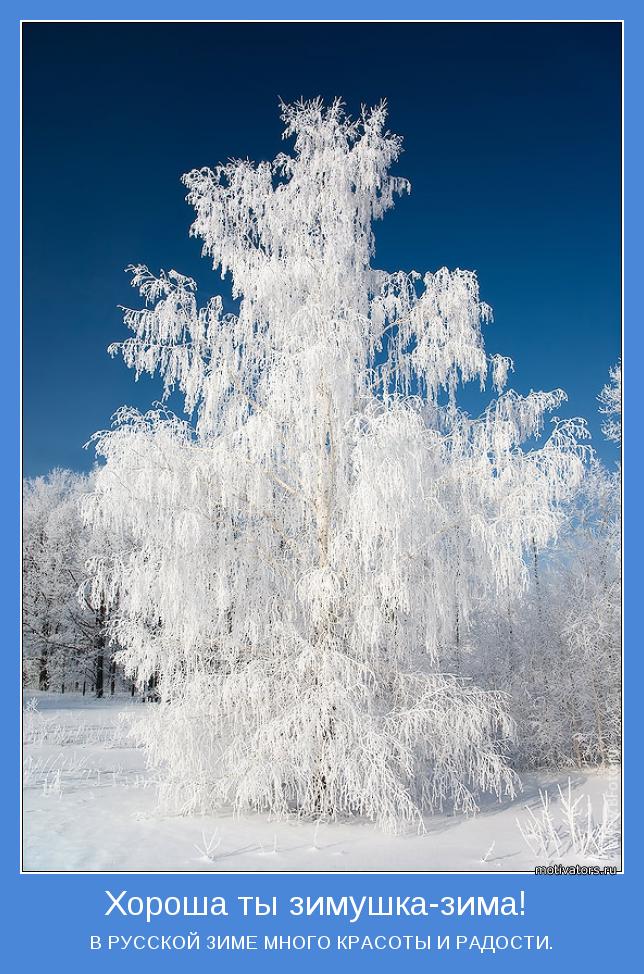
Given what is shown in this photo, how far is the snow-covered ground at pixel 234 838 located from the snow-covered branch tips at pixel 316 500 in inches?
9.0

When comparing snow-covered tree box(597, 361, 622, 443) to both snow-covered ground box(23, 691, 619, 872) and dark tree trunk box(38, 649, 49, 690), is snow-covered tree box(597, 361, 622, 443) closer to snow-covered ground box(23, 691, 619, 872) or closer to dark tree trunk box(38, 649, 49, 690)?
snow-covered ground box(23, 691, 619, 872)

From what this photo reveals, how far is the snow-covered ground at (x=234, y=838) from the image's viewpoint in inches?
193

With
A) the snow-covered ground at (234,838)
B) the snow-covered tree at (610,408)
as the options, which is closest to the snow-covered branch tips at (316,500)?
the snow-covered ground at (234,838)

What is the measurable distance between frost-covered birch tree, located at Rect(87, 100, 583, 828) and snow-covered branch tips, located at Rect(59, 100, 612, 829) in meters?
0.02

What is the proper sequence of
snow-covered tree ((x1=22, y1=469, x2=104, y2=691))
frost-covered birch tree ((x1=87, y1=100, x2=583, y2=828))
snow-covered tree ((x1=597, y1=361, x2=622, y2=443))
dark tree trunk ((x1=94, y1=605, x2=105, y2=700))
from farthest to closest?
1. dark tree trunk ((x1=94, y1=605, x2=105, y2=700))
2. snow-covered tree ((x1=22, y1=469, x2=104, y2=691))
3. snow-covered tree ((x1=597, y1=361, x2=622, y2=443))
4. frost-covered birch tree ((x1=87, y1=100, x2=583, y2=828))

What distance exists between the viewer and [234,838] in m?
5.49

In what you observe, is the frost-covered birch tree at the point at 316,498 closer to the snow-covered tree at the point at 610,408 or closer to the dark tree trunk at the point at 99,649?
the snow-covered tree at the point at 610,408

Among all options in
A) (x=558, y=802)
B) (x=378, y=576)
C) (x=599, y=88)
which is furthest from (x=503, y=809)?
(x=599, y=88)

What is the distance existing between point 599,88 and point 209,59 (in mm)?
3375

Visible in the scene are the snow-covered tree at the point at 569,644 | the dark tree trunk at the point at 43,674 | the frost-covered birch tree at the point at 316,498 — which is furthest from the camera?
the dark tree trunk at the point at 43,674

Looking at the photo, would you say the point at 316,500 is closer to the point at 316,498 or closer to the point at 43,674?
the point at 316,498

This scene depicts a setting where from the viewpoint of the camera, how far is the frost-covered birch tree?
18.5ft

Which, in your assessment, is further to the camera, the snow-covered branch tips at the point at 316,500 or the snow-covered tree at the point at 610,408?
the snow-covered tree at the point at 610,408

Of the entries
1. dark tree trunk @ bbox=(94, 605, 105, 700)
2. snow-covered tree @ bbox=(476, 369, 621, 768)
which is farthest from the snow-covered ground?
dark tree trunk @ bbox=(94, 605, 105, 700)
